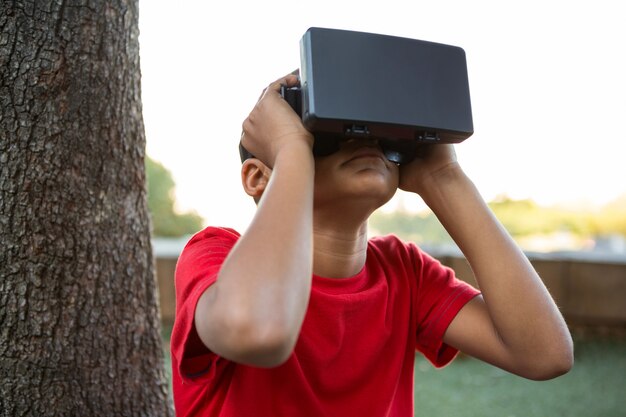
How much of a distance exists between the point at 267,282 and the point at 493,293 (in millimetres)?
618

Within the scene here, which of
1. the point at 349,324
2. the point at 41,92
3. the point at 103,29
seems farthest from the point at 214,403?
the point at 103,29

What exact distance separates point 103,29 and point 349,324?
39.7 inches

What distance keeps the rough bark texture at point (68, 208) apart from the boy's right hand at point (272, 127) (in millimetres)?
560

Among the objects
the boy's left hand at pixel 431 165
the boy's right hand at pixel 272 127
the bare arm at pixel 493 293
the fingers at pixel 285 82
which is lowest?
the bare arm at pixel 493 293

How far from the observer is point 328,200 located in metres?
1.37

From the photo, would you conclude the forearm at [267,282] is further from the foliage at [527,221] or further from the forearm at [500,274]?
the foliage at [527,221]

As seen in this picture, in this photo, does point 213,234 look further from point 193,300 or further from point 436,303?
point 436,303

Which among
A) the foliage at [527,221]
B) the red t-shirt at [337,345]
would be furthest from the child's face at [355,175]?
the foliage at [527,221]

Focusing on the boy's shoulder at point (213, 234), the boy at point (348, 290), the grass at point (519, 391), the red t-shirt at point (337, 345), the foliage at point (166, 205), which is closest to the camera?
the boy at point (348, 290)

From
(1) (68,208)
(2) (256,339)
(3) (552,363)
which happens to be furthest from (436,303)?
(1) (68,208)

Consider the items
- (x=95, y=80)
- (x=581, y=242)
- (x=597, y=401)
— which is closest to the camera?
(x=95, y=80)

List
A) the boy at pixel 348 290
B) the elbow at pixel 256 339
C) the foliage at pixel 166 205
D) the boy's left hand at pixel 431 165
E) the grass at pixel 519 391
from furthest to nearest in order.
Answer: the foliage at pixel 166 205 < the grass at pixel 519 391 < the boy's left hand at pixel 431 165 < the boy at pixel 348 290 < the elbow at pixel 256 339

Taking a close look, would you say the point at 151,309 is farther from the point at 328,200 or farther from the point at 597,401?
the point at 597,401

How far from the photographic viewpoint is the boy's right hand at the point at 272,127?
49.4 inches
